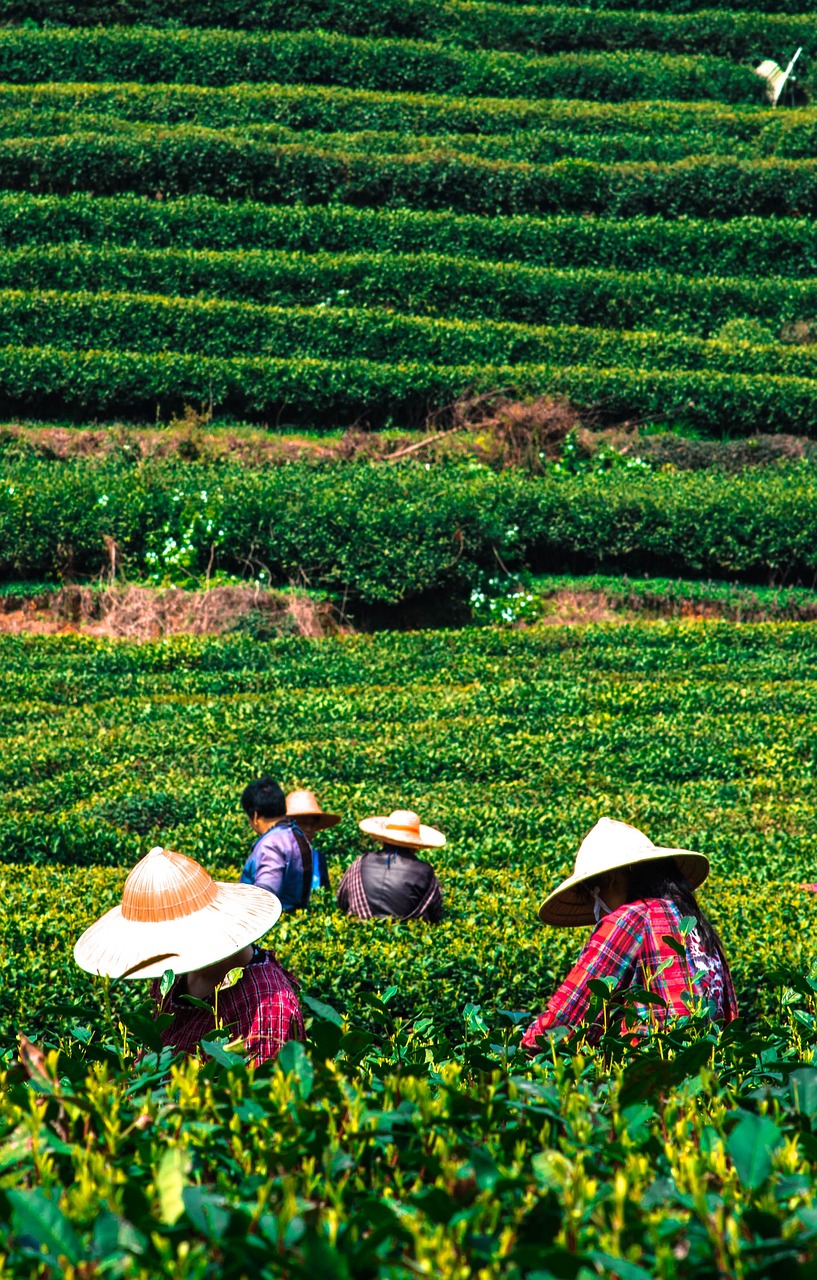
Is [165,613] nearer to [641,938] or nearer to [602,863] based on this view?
[602,863]

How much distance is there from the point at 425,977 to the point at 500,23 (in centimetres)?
4089

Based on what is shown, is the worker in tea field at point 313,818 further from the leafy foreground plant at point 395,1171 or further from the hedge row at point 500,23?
the hedge row at point 500,23

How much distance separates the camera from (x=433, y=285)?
2950 centimetres

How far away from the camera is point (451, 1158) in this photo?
2170 millimetres

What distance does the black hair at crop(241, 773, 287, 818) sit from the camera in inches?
284

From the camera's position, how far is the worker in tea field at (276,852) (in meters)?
7.07

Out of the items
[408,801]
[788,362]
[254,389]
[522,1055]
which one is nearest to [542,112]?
[788,362]

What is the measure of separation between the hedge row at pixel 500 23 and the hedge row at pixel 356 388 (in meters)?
18.7

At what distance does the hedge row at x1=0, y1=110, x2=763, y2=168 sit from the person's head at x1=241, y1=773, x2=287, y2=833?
94.7ft

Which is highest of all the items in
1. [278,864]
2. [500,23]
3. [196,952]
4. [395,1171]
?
[500,23]

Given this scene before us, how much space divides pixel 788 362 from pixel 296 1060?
95.1 feet

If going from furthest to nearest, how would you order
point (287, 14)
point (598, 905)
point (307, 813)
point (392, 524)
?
point (287, 14) < point (392, 524) < point (307, 813) < point (598, 905)

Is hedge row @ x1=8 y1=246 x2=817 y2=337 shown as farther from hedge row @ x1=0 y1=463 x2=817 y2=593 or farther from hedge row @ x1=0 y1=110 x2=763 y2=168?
hedge row @ x1=0 y1=463 x2=817 y2=593

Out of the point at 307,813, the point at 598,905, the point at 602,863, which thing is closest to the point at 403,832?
the point at 307,813
